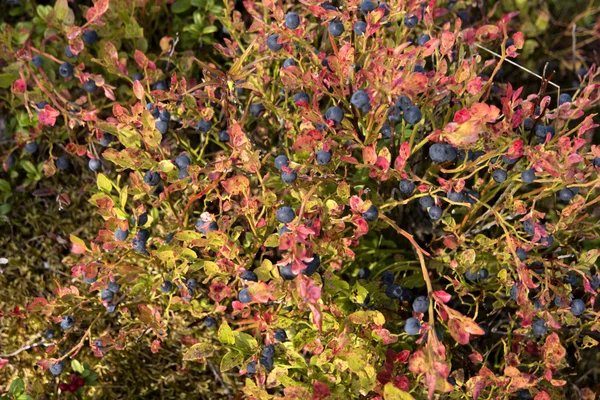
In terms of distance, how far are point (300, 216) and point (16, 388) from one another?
2.88 ft

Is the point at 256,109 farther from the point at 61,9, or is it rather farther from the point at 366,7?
the point at 61,9

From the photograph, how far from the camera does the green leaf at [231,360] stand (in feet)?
3.93

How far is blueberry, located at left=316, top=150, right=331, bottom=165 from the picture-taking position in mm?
1200

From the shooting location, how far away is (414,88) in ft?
3.40

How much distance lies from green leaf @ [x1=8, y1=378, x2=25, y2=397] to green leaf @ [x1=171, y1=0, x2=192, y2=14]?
112cm

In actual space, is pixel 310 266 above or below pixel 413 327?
above

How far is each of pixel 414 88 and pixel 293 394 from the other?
1.97 ft

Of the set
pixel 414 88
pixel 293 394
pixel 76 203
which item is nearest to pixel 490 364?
pixel 293 394

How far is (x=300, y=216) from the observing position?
3.36ft

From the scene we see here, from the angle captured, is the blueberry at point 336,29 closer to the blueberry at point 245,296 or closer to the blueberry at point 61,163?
the blueberry at point 245,296

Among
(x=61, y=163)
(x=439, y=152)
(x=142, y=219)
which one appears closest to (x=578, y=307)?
(x=439, y=152)

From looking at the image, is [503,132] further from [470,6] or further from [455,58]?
[470,6]

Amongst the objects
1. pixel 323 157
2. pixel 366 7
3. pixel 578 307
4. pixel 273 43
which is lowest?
pixel 578 307

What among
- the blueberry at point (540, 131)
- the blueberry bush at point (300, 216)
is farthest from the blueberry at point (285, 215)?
the blueberry at point (540, 131)
